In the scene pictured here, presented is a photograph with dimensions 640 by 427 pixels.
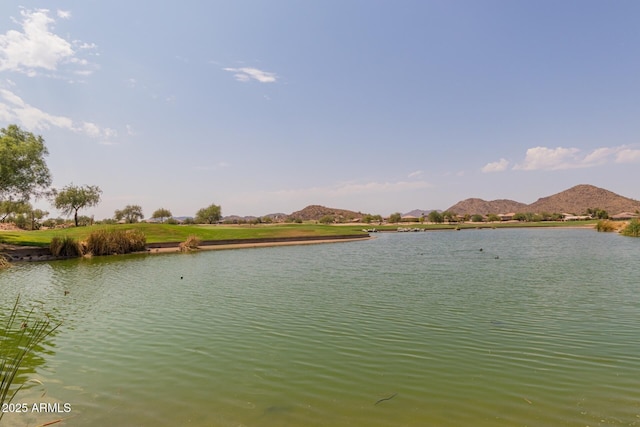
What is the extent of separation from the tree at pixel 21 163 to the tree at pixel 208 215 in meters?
116

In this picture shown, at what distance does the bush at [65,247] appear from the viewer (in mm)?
41531

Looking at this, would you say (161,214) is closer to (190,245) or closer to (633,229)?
(190,245)

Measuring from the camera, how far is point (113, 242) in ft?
153

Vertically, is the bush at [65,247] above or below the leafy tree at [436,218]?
below

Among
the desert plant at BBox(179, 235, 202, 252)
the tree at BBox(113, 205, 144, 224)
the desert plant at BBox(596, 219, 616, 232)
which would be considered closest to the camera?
the desert plant at BBox(179, 235, 202, 252)

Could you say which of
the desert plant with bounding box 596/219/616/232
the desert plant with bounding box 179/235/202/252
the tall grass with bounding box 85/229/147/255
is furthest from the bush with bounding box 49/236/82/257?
the desert plant with bounding box 596/219/616/232

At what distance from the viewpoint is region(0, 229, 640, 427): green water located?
7070 mm

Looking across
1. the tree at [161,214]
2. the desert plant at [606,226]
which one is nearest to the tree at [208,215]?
the tree at [161,214]

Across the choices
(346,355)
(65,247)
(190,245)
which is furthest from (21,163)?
(346,355)

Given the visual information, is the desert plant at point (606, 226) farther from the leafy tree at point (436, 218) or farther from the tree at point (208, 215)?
the tree at point (208, 215)

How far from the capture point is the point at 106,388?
27.5 ft

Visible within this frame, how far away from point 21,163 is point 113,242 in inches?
550

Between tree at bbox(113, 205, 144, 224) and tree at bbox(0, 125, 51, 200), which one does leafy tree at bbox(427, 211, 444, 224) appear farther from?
tree at bbox(0, 125, 51, 200)

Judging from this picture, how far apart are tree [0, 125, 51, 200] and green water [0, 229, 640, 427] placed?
2737 centimetres
